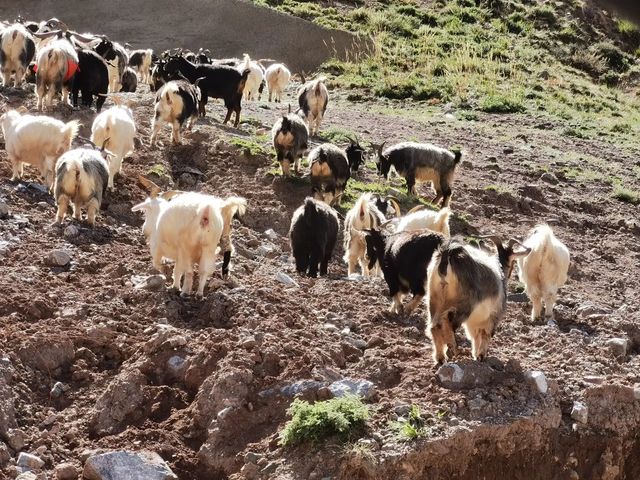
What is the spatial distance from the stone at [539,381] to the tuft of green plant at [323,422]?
1.39m

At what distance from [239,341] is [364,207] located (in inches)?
174

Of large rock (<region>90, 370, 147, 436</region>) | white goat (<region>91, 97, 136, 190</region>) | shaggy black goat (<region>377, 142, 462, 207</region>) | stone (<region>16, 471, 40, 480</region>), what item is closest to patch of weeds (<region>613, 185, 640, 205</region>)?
shaggy black goat (<region>377, 142, 462, 207</region>)

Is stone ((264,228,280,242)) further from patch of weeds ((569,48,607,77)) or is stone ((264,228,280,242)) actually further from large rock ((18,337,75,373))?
patch of weeds ((569,48,607,77))

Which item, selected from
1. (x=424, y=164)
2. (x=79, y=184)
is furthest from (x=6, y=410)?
(x=424, y=164)

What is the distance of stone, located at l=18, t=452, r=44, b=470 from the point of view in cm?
590

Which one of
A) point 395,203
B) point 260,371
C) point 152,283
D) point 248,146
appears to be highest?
point 395,203

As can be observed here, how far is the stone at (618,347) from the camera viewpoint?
8.16m

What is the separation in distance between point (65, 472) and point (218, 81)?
12.4 meters

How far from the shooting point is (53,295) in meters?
8.11

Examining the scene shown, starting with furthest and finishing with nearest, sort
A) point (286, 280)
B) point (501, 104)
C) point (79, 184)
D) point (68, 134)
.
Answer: point (501, 104) → point (68, 134) → point (79, 184) → point (286, 280)

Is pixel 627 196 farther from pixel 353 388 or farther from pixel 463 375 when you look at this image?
pixel 353 388

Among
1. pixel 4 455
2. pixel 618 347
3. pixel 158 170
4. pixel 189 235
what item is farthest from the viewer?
pixel 158 170

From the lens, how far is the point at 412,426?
20.3 ft

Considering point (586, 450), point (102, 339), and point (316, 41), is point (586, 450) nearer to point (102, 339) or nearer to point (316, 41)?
point (102, 339)
